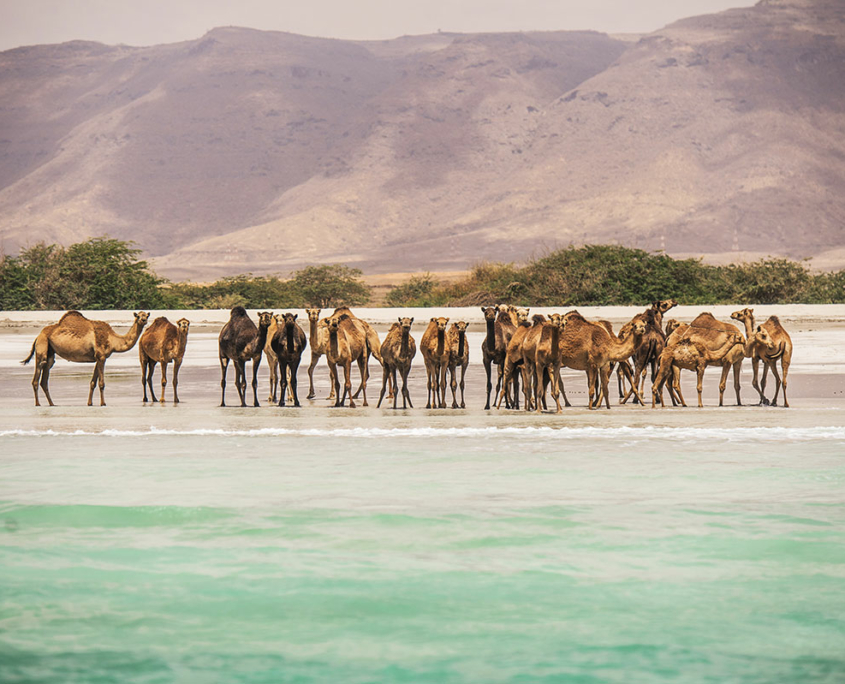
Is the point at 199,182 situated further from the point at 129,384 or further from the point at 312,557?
the point at 312,557

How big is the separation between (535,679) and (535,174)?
122968 mm

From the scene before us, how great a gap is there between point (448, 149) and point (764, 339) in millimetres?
131305

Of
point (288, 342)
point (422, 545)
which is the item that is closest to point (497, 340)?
point (288, 342)

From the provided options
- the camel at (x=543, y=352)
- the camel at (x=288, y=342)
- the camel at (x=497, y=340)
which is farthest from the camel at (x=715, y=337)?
the camel at (x=288, y=342)

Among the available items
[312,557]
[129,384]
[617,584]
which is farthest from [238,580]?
[129,384]

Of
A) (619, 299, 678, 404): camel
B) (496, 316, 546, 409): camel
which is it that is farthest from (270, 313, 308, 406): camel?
(619, 299, 678, 404): camel

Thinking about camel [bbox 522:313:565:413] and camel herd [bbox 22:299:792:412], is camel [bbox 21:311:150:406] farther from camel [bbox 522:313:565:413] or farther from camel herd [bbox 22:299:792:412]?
camel [bbox 522:313:565:413]

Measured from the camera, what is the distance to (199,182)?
145 m

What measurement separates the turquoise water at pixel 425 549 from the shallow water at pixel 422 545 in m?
0.02

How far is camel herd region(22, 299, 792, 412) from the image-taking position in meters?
13.1

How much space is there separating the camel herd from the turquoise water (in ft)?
2.77

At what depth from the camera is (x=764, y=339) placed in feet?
43.6

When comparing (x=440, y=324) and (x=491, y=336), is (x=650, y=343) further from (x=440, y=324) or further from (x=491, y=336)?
(x=440, y=324)

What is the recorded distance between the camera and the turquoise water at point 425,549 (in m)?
6.37
